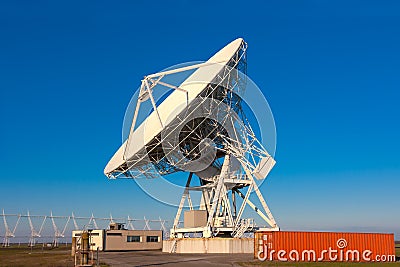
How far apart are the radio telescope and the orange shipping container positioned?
10.2 metres

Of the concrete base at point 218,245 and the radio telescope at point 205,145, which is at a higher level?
the radio telescope at point 205,145

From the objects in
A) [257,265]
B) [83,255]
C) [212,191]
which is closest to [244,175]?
[212,191]

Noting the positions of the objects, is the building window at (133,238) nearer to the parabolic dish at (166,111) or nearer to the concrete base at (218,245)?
the concrete base at (218,245)

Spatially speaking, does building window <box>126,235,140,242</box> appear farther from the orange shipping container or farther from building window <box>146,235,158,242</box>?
the orange shipping container

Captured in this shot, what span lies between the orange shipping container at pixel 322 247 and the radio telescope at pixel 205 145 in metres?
10.2

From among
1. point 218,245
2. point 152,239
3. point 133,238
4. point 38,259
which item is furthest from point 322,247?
point 152,239

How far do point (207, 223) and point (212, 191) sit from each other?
3.80 m

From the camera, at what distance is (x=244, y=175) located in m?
51.2

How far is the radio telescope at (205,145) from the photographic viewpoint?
140 ft

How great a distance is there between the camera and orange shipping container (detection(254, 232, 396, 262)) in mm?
38875

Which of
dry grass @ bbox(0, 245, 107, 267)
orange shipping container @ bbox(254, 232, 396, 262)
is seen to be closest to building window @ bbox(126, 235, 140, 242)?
dry grass @ bbox(0, 245, 107, 267)

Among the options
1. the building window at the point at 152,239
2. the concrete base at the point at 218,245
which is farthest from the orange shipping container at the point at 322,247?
the building window at the point at 152,239

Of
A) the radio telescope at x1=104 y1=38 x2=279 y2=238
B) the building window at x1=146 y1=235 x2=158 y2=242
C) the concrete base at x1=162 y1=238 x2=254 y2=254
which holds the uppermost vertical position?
the radio telescope at x1=104 y1=38 x2=279 y2=238

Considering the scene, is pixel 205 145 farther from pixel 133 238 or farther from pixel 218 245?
pixel 133 238
